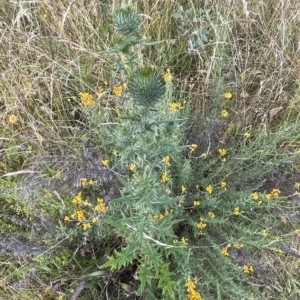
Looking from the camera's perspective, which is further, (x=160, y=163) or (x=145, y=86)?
(x=160, y=163)

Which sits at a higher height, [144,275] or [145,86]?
[145,86]

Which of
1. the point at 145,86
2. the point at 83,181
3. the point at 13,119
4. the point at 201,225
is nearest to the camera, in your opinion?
the point at 145,86

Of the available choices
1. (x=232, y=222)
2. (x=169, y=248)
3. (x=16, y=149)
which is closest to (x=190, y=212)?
(x=232, y=222)

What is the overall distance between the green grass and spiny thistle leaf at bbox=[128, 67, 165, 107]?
511 millimetres

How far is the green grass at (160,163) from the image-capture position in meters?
1.86

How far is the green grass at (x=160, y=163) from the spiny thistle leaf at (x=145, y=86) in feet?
1.68

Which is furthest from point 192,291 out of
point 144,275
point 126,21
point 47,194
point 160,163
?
point 126,21

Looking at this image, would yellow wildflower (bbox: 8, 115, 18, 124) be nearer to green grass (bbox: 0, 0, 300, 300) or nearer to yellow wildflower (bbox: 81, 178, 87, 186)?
green grass (bbox: 0, 0, 300, 300)

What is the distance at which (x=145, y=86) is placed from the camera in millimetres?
1118

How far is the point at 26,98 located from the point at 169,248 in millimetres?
1151

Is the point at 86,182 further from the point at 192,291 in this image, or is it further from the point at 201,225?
the point at 192,291

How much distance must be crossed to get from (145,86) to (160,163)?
1.93 feet

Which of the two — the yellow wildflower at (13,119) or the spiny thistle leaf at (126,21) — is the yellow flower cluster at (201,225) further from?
the yellow wildflower at (13,119)

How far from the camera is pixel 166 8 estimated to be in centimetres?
237
